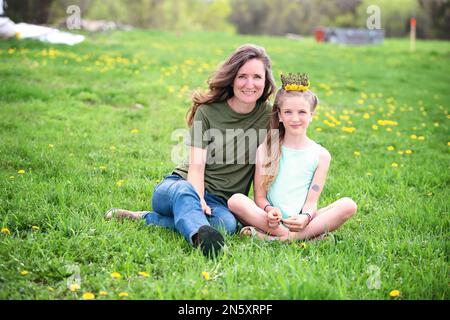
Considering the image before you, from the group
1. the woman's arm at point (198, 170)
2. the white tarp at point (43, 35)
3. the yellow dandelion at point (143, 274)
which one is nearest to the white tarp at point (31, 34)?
the white tarp at point (43, 35)

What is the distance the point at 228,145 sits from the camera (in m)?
3.40

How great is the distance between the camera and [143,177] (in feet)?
13.7

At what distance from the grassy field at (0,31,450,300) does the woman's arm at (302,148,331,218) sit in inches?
9.8

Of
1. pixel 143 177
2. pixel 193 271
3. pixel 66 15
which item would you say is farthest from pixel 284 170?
pixel 66 15

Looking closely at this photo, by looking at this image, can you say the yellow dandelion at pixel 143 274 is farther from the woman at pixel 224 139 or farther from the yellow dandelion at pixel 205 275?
the woman at pixel 224 139

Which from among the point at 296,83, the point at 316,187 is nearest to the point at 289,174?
the point at 316,187

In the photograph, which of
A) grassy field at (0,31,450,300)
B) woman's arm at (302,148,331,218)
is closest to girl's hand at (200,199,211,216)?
grassy field at (0,31,450,300)

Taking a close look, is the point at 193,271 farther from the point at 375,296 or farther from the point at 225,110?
the point at 225,110

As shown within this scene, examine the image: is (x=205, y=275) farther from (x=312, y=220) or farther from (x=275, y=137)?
(x=275, y=137)

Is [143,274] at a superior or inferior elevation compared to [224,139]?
inferior

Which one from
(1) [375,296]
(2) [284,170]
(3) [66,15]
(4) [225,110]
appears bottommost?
(1) [375,296]

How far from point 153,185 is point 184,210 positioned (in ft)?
3.41

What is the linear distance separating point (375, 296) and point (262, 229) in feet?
2.99

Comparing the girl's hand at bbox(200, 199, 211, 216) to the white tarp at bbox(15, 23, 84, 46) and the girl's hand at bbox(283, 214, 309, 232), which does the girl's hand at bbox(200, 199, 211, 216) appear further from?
the white tarp at bbox(15, 23, 84, 46)
